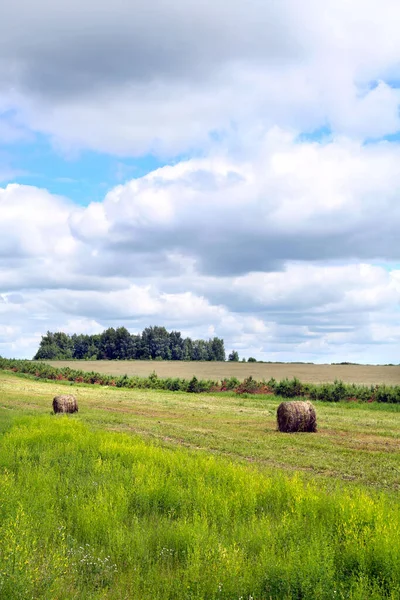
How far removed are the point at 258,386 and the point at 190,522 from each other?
132ft

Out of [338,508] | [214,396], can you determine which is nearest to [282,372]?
[214,396]

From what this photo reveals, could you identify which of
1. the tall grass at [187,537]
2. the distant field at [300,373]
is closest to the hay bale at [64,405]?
the tall grass at [187,537]

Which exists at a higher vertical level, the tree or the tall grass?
the tree

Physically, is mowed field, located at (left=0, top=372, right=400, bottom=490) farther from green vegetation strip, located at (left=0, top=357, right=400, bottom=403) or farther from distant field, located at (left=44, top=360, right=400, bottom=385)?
distant field, located at (left=44, top=360, right=400, bottom=385)

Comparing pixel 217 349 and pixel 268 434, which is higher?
pixel 217 349

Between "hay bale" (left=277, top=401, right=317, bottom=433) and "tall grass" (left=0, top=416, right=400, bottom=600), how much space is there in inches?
429

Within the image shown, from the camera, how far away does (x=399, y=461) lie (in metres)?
16.7

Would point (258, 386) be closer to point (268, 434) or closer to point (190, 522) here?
point (268, 434)

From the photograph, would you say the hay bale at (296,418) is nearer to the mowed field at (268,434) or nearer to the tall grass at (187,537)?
the mowed field at (268,434)

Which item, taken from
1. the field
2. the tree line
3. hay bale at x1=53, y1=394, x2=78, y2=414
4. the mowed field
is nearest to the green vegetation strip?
the mowed field

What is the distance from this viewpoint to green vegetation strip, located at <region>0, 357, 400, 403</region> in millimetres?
41750

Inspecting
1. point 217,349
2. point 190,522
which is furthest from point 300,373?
point 217,349

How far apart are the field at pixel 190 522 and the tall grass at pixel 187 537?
0.02 metres

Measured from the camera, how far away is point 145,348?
141 meters
